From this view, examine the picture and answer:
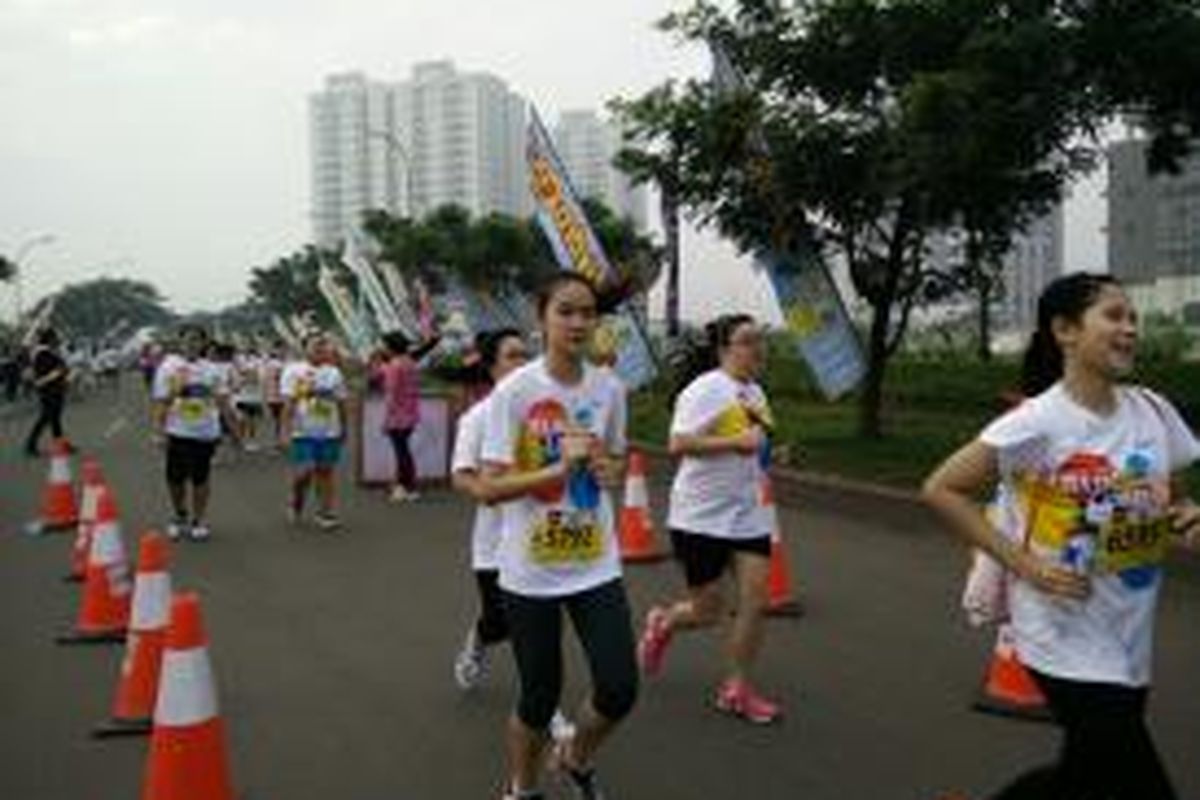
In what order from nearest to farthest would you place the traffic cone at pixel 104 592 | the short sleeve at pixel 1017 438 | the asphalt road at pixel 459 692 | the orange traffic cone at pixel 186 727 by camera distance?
1. the short sleeve at pixel 1017 438
2. the orange traffic cone at pixel 186 727
3. the asphalt road at pixel 459 692
4. the traffic cone at pixel 104 592

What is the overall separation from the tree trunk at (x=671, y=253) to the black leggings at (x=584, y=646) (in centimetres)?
1433

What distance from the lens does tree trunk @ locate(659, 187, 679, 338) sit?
65.1 ft

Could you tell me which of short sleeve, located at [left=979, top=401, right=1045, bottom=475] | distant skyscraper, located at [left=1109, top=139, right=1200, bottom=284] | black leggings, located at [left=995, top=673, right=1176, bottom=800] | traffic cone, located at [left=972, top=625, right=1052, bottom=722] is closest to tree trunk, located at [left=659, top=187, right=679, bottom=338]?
traffic cone, located at [left=972, top=625, right=1052, bottom=722]

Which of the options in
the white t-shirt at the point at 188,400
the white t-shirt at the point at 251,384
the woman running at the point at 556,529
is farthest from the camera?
the white t-shirt at the point at 251,384

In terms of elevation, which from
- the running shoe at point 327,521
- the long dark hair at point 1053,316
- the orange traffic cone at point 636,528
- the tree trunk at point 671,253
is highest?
the tree trunk at point 671,253

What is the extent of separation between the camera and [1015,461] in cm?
422

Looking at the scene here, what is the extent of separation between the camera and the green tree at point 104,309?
161375mm

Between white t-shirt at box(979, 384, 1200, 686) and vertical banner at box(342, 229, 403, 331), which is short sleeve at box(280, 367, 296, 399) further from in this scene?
vertical banner at box(342, 229, 403, 331)

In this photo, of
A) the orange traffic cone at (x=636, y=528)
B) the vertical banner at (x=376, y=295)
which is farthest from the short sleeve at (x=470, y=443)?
the vertical banner at (x=376, y=295)

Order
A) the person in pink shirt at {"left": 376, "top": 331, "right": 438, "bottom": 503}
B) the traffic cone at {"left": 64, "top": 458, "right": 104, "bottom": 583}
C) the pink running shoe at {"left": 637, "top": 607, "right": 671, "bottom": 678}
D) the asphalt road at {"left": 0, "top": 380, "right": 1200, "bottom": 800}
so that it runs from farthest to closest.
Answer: the person in pink shirt at {"left": 376, "top": 331, "right": 438, "bottom": 503}, the traffic cone at {"left": 64, "top": 458, "right": 104, "bottom": 583}, the pink running shoe at {"left": 637, "top": 607, "right": 671, "bottom": 678}, the asphalt road at {"left": 0, "top": 380, "right": 1200, "bottom": 800}

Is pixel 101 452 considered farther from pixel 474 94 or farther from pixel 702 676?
pixel 474 94

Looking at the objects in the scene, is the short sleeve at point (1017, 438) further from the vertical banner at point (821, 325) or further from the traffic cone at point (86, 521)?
the vertical banner at point (821, 325)

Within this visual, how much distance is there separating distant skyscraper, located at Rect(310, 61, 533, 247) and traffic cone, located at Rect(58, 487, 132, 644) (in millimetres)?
67306

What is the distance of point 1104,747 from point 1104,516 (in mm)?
518
